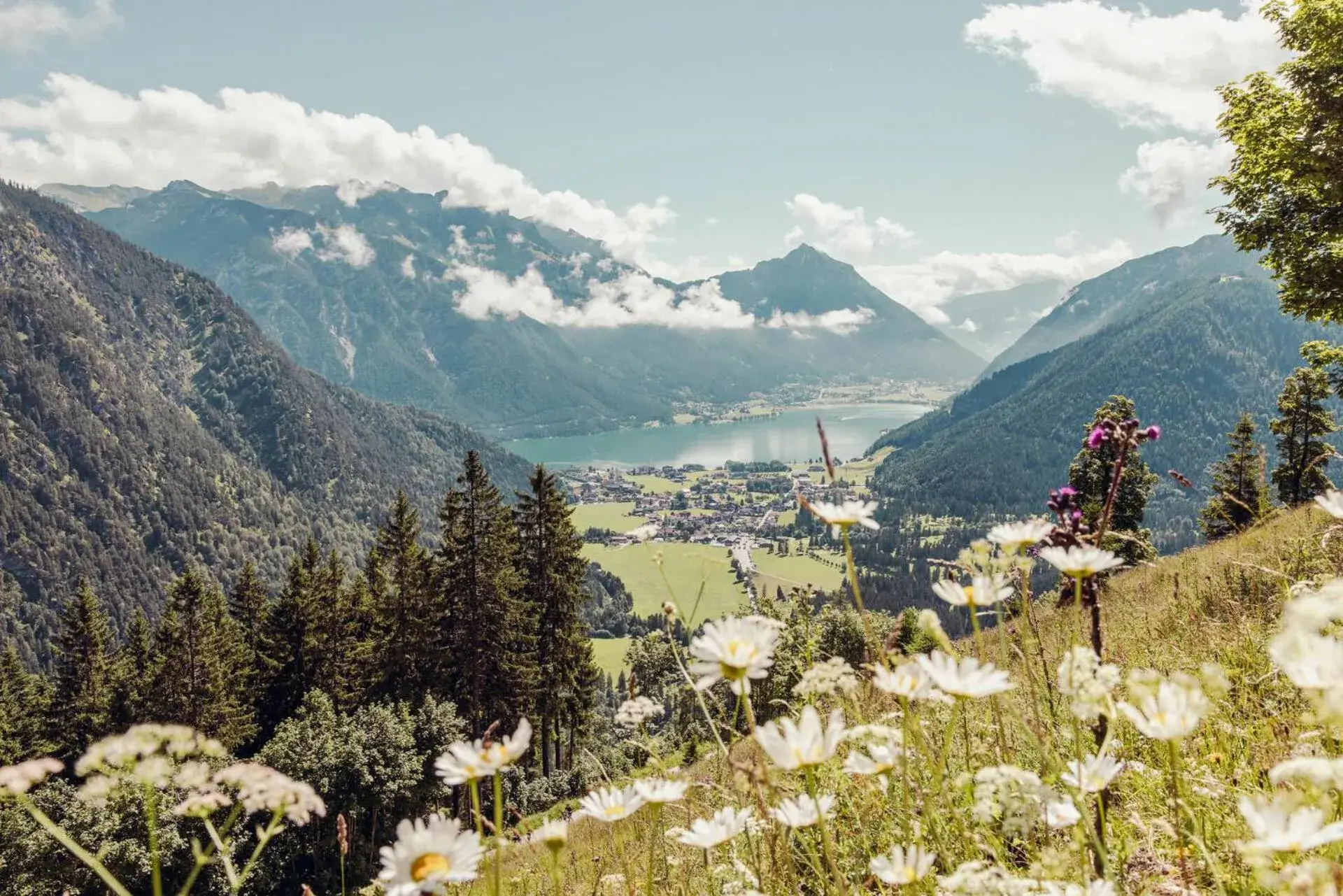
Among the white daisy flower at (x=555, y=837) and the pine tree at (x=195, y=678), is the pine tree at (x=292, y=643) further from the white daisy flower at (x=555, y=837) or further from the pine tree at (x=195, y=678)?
the white daisy flower at (x=555, y=837)

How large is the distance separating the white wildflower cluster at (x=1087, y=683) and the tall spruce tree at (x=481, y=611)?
27236 millimetres

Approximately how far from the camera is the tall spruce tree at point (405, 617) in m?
29.0

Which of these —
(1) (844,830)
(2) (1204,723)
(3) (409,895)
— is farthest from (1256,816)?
(2) (1204,723)

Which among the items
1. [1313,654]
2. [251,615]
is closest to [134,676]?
[251,615]

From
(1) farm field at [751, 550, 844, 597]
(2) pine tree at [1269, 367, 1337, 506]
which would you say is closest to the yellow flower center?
(2) pine tree at [1269, 367, 1337, 506]

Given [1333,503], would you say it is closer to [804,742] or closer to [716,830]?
[804,742]

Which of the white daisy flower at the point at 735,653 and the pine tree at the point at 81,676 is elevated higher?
the white daisy flower at the point at 735,653

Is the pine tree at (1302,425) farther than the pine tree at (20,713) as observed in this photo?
No

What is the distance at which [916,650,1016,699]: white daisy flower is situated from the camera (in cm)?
142

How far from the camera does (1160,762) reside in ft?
10.5

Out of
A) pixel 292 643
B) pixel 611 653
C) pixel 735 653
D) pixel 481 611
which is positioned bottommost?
pixel 611 653

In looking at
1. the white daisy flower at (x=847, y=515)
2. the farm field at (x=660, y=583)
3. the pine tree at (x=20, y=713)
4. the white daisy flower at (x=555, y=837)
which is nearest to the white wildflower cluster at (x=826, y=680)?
the white daisy flower at (x=847, y=515)

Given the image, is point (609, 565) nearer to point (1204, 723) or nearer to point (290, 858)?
point (290, 858)

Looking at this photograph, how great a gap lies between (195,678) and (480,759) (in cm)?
3666
